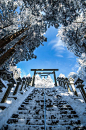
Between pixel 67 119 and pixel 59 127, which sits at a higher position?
pixel 67 119

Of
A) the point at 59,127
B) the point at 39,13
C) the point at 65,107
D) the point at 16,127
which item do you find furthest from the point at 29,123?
the point at 39,13

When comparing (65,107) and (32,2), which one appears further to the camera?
(32,2)

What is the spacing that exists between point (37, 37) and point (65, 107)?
7494 mm

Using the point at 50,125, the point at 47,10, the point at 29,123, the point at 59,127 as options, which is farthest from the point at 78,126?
the point at 47,10

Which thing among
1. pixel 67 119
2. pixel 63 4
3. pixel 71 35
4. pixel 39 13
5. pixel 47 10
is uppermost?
pixel 71 35

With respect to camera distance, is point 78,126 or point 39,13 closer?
point 78,126

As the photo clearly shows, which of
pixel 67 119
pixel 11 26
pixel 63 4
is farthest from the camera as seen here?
pixel 11 26

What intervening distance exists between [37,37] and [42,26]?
138 cm

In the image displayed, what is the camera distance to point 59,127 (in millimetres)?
2176

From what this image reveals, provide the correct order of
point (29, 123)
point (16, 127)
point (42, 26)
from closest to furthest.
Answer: point (16, 127)
point (29, 123)
point (42, 26)

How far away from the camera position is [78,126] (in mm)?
2186

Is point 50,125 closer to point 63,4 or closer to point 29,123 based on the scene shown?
point 29,123

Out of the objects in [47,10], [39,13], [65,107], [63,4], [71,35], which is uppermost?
[71,35]

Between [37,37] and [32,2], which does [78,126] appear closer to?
[37,37]
